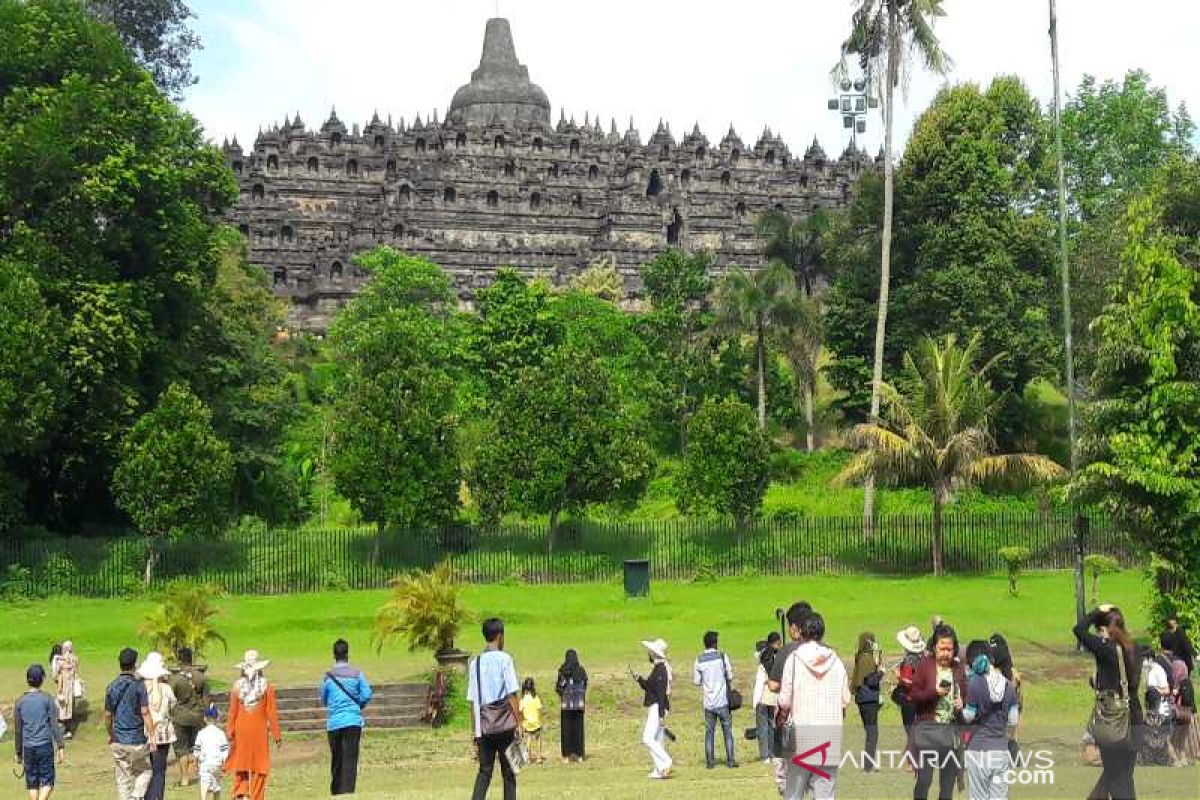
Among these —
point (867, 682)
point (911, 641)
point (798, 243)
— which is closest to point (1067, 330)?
point (867, 682)

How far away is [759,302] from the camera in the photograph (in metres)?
48.9

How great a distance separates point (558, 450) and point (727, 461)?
4.63 meters

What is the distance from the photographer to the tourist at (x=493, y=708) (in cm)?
1202

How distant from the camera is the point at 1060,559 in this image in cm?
3550

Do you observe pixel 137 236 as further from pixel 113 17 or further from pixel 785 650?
pixel 785 650

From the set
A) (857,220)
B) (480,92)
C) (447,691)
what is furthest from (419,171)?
(447,691)

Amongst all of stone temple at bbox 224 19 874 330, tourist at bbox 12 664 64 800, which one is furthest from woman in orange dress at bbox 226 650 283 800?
stone temple at bbox 224 19 874 330

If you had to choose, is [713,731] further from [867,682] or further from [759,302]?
[759,302]

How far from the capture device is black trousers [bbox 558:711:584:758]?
1758 centimetres

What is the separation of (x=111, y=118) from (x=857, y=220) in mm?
29168

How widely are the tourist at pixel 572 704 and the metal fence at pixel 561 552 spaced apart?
1689 cm

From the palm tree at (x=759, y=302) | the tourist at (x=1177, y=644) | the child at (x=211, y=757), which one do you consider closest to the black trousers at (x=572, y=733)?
the child at (x=211, y=757)

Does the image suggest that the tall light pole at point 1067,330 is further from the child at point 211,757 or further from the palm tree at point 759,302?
the palm tree at point 759,302

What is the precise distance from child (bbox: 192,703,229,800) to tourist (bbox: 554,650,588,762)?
4494 mm
